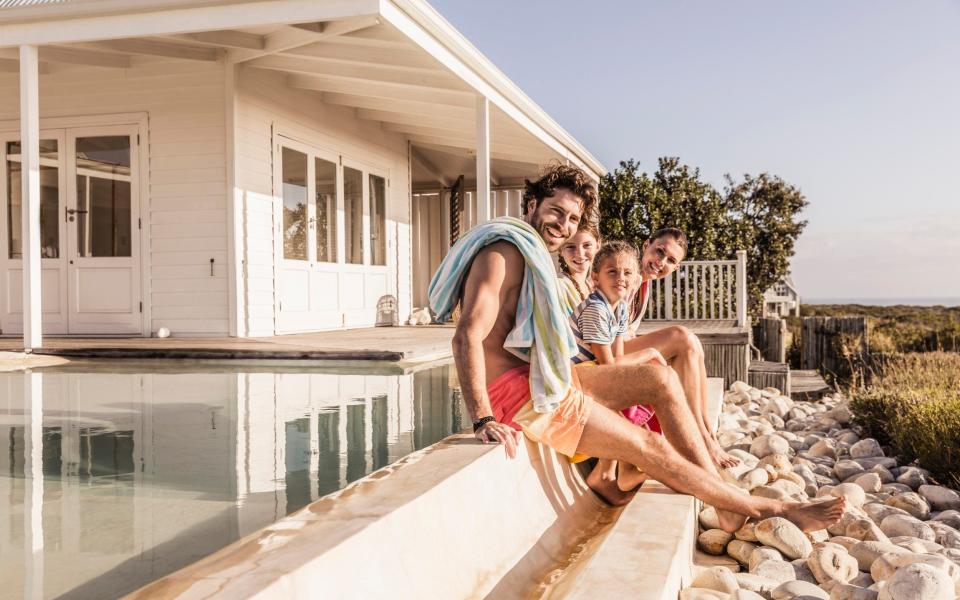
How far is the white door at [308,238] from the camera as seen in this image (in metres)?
8.05

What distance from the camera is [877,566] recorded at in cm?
226

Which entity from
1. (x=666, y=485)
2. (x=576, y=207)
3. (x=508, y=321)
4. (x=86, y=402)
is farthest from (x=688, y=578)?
(x=86, y=402)

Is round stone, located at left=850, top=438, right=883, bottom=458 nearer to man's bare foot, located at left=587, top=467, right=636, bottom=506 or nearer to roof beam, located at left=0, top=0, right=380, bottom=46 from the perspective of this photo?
man's bare foot, located at left=587, top=467, right=636, bottom=506

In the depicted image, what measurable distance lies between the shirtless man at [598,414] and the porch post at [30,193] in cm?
529

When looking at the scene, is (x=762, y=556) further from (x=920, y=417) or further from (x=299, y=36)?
(x=299, y=36)

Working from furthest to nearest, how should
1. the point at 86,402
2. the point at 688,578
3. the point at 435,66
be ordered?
the point at 435,66
the point at 86,402
the point at 688,578

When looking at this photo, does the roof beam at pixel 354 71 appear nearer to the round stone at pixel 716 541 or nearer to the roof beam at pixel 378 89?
the roof beam at pixel 378 89

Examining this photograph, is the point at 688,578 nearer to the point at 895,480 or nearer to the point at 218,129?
the point at 895,480

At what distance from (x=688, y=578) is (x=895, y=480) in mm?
2644

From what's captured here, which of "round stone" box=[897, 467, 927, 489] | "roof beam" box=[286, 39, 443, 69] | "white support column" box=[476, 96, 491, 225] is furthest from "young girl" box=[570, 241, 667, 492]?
"white support column" box=[476, 96, 491, 225]

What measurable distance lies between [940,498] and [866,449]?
1158 mm

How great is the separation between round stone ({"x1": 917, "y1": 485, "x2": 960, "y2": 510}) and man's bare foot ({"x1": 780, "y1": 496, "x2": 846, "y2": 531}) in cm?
159

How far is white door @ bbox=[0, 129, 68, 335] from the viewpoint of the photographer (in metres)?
7.53

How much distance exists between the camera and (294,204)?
27.2 feet
